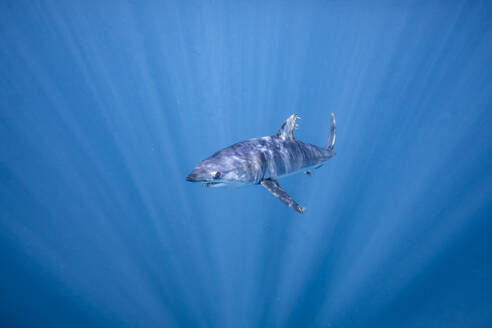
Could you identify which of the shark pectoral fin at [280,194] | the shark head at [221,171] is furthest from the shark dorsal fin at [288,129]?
the shark head at [221,171]

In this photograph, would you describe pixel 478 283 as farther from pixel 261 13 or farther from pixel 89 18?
pixel 89 18

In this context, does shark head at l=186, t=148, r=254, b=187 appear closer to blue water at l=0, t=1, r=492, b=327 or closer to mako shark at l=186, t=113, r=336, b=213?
mako shark at l=186, t=113, r=336, b=213

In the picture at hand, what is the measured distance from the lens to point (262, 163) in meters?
3.49

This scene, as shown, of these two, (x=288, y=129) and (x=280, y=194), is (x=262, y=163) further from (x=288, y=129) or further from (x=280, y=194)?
(x=288, y=129)

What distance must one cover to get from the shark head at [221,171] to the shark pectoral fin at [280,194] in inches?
17.3

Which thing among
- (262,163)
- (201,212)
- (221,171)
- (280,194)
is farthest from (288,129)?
(201,212)

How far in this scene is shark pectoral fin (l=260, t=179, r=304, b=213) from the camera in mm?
3208

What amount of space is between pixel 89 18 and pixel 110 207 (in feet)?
38.4

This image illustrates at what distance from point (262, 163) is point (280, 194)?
589 mm

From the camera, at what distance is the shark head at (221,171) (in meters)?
2.67

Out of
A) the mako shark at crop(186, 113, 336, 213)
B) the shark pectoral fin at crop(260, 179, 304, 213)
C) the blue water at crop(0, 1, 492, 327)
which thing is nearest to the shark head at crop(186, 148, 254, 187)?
the mako shark at crop(186, 113, 336, 213)

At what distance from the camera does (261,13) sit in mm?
14188

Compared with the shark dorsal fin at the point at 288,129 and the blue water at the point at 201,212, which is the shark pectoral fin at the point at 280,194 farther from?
the blue water at the point at 201,212

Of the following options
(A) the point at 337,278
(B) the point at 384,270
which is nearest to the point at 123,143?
(A) the point at 337,278
